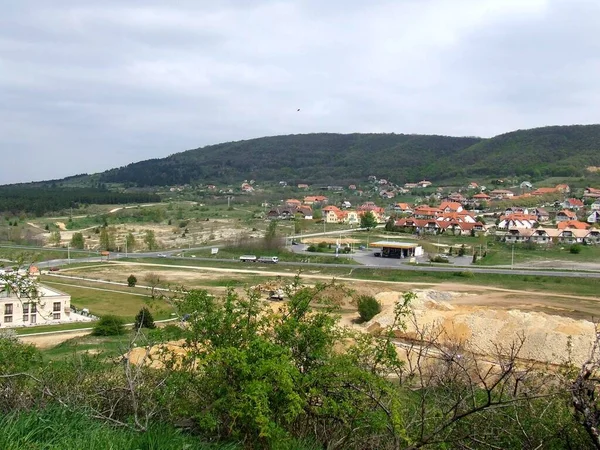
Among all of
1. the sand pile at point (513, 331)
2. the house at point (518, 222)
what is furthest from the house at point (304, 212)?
the sand pile at point (513, 331)

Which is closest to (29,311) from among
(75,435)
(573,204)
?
(75,435)

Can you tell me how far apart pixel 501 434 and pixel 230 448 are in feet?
9.32

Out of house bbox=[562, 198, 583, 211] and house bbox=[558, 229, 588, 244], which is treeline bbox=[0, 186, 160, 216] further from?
house bbox=[558, 229, 588, 244]

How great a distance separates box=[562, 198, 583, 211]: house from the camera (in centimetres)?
7529

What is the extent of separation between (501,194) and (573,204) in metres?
14.7

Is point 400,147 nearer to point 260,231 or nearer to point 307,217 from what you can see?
point 307,217

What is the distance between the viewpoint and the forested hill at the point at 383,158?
120 meters

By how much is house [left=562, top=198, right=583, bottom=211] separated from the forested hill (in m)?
28.5

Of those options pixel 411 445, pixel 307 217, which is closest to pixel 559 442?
pixel 411 445

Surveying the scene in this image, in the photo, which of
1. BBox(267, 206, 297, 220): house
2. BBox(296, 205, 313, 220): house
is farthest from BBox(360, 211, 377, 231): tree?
BBox(267, 206, 297, 220): house

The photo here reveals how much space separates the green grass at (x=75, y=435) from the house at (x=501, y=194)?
87.9m

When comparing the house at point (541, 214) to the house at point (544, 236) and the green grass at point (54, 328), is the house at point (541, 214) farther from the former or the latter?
the green grass at point (54, 328)

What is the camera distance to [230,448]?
4.71 metres

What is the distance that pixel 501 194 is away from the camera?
90.3 metres
